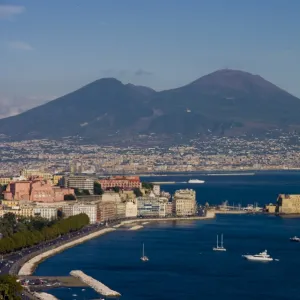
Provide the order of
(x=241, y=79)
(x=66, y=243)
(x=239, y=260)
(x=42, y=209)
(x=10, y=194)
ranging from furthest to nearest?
(x=241, y=79) → (x=10, y=194) → (x=42, y=209) → (x=66, y=243) → (x=239, y=260)

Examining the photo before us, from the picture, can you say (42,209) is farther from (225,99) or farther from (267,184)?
(225,99)

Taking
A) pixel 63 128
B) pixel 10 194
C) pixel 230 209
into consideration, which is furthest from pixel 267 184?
pixel 63 128

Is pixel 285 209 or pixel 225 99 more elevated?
pixel 225 99

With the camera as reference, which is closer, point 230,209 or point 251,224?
point 251,224

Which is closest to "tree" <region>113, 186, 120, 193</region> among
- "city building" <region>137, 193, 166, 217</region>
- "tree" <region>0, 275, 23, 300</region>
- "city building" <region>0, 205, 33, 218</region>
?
"city building" <region>137, 193, 166, 217</region>

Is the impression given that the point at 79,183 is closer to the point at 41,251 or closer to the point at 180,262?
the point at 41,251

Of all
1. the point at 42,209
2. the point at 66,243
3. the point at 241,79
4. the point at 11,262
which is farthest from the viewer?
the point at 241,79

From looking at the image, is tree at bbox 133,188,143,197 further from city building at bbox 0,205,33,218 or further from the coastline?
city building at bbox 0,205,33,218
